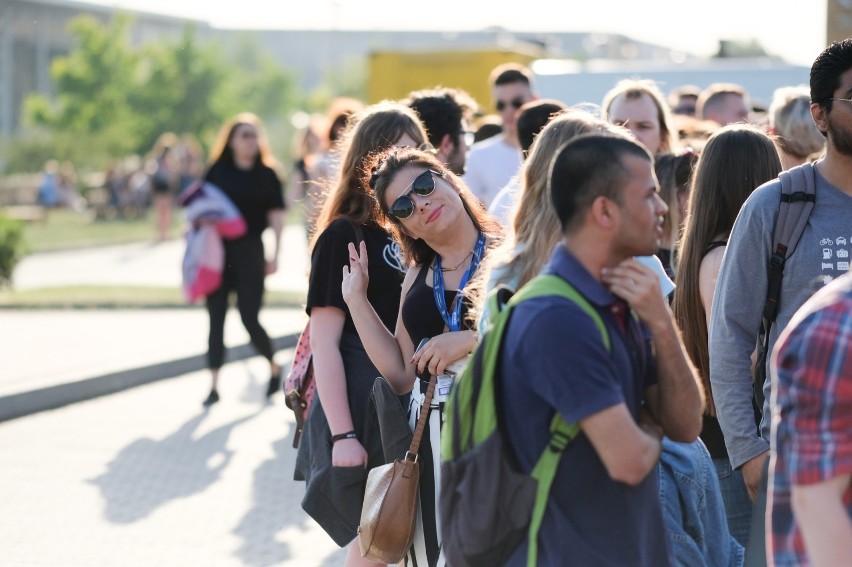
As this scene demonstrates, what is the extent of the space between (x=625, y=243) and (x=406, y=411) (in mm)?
1750

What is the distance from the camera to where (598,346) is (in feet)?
9.00

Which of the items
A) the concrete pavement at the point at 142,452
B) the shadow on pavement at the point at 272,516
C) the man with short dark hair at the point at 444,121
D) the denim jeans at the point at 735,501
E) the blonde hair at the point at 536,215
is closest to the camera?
the blonde hair at the point at 536,215

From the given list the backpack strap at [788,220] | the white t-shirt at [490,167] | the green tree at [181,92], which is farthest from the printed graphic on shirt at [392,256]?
the green tree at [181,92]

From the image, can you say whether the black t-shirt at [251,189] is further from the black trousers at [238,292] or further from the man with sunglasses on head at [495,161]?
the man with sunglasses on head at [495,161]

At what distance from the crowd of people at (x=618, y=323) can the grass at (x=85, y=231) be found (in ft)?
80.6

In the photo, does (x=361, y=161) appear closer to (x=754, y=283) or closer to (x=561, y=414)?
(x=754, y=283)

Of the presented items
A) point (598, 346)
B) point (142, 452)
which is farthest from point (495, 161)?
point (598, 346)

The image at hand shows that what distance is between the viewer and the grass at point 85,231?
33312 mm

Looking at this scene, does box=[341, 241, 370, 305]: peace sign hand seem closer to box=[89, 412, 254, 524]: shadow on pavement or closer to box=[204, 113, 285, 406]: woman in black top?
box=[89, 412, 254, 524]: shadow on pavement

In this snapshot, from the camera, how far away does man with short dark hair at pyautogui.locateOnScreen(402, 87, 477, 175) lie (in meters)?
6.41

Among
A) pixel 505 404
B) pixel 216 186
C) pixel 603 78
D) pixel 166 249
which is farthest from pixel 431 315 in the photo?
pixel 166 249

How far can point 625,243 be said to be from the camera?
285cm

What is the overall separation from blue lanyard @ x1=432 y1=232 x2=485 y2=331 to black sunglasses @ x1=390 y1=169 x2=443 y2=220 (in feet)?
0.71

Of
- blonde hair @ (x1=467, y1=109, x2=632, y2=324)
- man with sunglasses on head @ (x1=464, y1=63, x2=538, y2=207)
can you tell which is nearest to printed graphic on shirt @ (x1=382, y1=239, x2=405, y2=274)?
blonde hair @ (x1=467, y1=109, x2=632, y2=324)
